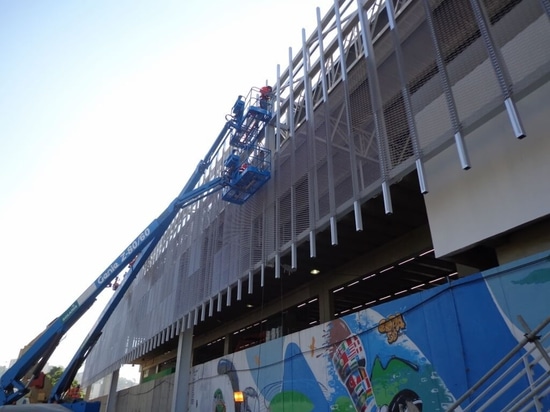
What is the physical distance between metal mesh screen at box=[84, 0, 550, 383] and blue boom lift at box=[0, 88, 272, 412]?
0.67 m

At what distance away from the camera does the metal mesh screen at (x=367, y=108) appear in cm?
740

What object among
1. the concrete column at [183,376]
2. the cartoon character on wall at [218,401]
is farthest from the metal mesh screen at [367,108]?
the cartoon character on wall at [218,401]

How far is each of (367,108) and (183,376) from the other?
15767 mm

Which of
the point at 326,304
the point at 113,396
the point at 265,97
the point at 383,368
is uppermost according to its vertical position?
the point at 265,97

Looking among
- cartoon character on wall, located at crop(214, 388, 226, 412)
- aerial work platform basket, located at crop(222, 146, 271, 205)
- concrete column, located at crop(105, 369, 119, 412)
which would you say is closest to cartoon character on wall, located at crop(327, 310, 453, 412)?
aerial work platform basket, located at crop(222, 146, 271, 205)

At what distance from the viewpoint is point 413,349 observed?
8.34m

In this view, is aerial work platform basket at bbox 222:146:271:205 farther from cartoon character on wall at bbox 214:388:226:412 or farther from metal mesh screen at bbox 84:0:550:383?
cartoon character on wall at bbox 214:388:226:412

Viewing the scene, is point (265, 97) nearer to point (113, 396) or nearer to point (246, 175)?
point (246, 175)

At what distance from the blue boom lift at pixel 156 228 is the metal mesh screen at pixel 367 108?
0.67m

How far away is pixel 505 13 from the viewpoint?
7.64 meters

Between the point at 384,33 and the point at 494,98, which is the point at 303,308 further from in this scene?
the point at 494,98

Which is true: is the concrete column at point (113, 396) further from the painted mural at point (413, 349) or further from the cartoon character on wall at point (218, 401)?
the painted mural at point (413, 349)

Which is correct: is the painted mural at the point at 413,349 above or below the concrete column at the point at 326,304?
below

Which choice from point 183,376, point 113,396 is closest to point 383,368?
point 183,376
